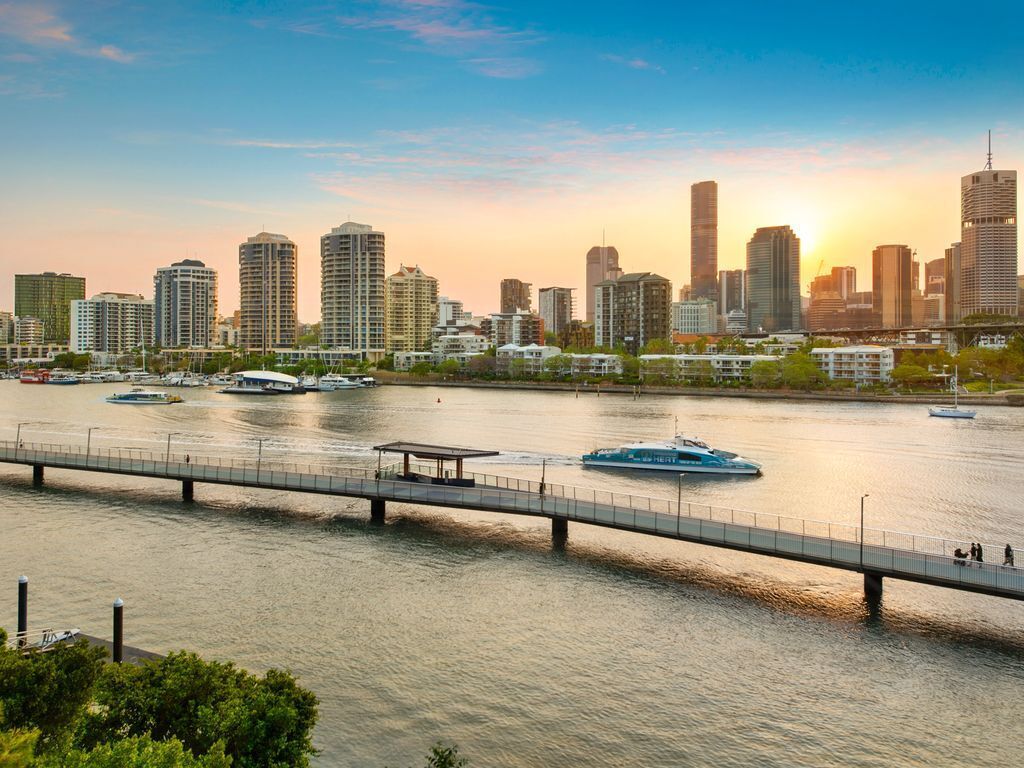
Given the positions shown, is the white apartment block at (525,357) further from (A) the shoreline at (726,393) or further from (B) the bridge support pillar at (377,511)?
(B) the bridge support pillar at (377,511)

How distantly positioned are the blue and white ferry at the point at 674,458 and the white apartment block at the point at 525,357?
4283 inches

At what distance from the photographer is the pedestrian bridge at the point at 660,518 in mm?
26734

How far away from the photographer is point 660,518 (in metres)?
33.0

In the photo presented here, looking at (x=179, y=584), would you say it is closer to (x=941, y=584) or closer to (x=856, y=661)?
(x=856, y=661)

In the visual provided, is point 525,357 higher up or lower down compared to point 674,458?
higher up

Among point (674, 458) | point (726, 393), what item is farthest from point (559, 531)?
point (726, 393)

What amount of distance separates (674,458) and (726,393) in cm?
7804

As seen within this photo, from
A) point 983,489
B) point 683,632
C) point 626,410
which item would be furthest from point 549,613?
point 626,410

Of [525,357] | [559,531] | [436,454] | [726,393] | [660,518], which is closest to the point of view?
[660,518]

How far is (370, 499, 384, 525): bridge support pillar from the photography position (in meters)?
39.9

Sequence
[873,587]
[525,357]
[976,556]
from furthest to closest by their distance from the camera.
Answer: [525,357]
[873,587]
[976,556]

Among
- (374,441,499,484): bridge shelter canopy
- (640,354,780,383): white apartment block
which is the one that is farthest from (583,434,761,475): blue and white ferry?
(640,354,780,383): white apartment block

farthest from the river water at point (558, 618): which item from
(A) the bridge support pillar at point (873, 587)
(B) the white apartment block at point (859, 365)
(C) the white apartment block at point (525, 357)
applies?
(C) the white apartment block at point (525, 357)

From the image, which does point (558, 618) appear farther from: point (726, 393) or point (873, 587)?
point (726, 393)
